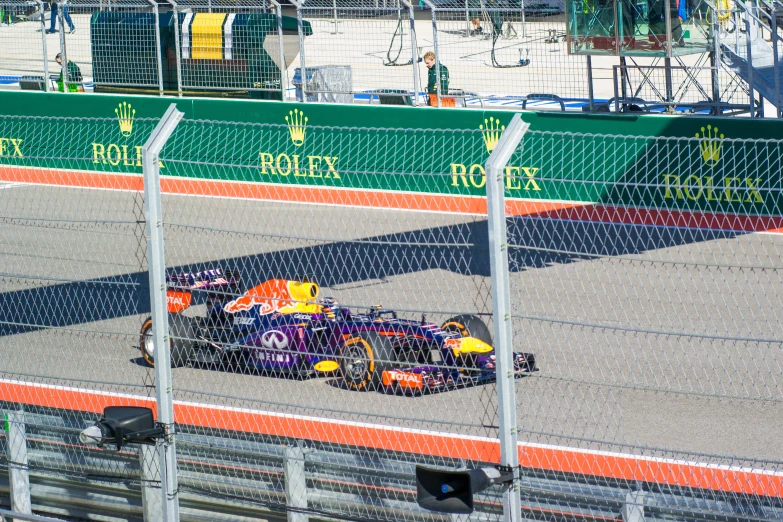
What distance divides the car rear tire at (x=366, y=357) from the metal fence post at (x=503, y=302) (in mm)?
2336

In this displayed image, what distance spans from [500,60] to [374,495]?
1336 centimetres

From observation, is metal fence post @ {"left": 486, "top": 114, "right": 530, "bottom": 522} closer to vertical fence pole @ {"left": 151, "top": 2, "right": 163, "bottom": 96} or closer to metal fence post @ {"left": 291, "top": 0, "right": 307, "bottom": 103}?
metal fence post @ {"left": 291, "top": 0, "right": 307, "bottom": 103}

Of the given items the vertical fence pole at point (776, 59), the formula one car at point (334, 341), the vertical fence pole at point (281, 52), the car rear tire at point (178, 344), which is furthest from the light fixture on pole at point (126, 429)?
the vertical fence pole at point (281, 52)

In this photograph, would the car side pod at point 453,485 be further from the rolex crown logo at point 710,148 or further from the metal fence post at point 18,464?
the rolex crown logo at point 710,148

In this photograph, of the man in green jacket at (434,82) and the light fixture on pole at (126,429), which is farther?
the man in green jacket at (434,82)

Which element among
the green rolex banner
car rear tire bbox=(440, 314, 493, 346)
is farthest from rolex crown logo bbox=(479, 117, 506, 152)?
car rear tire bbox=(440, 314, 493, 346)

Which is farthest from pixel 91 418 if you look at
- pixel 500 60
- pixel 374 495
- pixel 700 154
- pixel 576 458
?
pixel 500 60

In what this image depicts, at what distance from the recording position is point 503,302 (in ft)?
15.8

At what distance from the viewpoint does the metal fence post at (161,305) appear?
5.54 metres

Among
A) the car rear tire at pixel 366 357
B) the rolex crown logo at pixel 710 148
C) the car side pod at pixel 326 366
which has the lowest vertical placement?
the car rear tire at pixel 366 357

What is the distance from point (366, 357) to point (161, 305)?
1.91 metres

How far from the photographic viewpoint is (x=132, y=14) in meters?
20.3

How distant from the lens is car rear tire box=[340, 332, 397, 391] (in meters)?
7.79

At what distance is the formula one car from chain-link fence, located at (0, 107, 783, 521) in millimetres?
28
